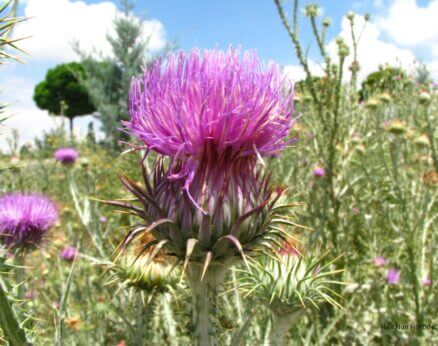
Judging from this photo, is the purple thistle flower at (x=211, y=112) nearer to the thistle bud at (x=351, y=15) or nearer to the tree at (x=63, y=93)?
the thistle bud at (x=351, y=15)

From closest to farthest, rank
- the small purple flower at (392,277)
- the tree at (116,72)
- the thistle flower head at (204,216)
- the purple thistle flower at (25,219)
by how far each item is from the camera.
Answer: the thistle flower head at (204,216), the purple thistle flower at (25,219), the small purple flower at (392,277), the tree at (116,72)

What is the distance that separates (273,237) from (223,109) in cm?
61

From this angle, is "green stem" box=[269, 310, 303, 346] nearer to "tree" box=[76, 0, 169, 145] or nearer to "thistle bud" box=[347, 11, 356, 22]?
"thistle bud" box=[347, 11, 356, 22]

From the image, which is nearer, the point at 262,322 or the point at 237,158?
the point at 237,158

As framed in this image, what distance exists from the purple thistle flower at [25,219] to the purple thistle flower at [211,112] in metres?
2.23

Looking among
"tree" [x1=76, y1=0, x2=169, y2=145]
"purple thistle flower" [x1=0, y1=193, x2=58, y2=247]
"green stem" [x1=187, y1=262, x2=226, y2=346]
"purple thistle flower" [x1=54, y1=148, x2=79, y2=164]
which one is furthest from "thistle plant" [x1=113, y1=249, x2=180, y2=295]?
"tree" [x1=76, y1=0, x2=169, y2=145]

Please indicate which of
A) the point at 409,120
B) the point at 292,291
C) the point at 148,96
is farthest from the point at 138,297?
the point at 409,120

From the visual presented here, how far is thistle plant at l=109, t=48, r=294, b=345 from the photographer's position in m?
1.82

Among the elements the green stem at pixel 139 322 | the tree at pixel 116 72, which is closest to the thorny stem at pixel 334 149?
the green stem at pixel 139 322

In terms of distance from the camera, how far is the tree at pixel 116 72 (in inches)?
977

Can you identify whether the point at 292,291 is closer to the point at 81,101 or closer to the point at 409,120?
the point at 409,120

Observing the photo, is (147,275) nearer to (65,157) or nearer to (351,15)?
(351,15)

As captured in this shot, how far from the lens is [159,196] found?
1946 mm

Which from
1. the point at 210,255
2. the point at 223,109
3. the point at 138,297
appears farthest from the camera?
the point at 138,297
